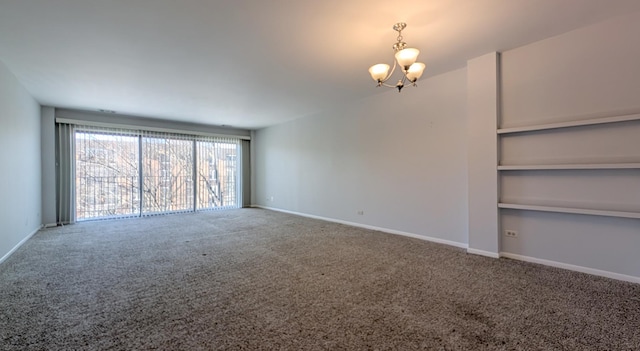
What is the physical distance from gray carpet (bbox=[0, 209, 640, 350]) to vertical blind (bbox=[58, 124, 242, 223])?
261 centimetres

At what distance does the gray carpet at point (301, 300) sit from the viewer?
1.87 metres

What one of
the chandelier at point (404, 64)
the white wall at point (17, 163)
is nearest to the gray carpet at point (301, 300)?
the white wall at point (17, 163)

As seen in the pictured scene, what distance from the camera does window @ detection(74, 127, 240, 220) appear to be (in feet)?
21.4

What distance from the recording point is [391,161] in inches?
199

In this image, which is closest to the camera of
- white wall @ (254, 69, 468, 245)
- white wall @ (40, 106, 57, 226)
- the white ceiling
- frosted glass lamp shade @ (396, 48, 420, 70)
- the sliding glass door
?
the white ceiling

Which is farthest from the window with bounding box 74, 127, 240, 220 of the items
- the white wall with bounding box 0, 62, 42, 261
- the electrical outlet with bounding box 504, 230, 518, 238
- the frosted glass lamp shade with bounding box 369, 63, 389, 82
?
the electrical outlet with bounding box 504, 230, 518, 238

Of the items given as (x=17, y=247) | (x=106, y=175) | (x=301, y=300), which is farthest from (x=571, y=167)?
(x=106, y=175)

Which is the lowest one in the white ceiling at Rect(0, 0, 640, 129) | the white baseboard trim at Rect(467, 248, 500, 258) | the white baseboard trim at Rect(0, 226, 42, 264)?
the white baseboard trim at Rect(467, 248, 500, 258)

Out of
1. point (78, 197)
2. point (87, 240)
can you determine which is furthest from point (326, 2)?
point (78, 197)

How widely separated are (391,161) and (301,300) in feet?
10.8

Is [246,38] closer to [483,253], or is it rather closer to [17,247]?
[483,253]

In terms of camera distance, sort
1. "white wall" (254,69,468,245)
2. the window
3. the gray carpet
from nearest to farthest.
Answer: the gray carpet
"white wall" (254,69,468,245)
the window

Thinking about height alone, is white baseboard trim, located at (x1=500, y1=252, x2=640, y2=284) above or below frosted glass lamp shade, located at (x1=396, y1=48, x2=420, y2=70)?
below

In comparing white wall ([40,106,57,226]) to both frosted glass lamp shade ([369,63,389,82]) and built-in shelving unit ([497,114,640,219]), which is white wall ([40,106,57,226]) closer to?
frosted glass lamp shade ([369,63,389,82])
